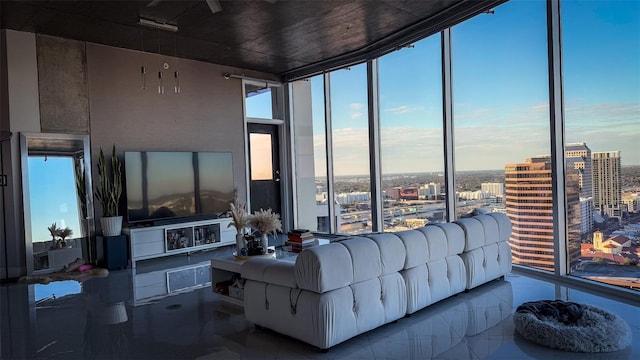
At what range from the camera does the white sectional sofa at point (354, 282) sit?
9.11 ft

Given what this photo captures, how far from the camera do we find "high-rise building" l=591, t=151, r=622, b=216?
396cm

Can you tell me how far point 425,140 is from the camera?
19.8 feet

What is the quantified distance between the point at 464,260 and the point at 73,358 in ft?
10.5

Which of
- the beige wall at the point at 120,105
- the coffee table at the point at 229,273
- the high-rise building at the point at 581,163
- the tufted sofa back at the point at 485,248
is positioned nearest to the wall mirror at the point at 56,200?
the beige wall at the point at 120,105

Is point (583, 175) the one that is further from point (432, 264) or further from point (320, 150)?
point (320, 150)

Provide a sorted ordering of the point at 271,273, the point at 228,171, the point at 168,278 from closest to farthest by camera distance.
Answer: the point at 271,273 < the point at 168,278 < the point at 228,171

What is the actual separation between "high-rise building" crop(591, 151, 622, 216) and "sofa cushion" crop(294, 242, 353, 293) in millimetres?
2777

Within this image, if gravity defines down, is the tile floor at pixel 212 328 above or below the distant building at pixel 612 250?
below

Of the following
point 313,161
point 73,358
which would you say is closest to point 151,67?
point 313,161

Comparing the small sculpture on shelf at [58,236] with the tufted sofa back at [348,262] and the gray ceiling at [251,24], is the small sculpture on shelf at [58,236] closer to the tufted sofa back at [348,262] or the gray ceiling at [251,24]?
the gray ceiling at [251,24]

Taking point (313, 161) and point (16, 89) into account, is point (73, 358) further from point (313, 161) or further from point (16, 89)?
point (313, 161)

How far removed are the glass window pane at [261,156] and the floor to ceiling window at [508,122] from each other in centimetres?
386

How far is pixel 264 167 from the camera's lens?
828cm

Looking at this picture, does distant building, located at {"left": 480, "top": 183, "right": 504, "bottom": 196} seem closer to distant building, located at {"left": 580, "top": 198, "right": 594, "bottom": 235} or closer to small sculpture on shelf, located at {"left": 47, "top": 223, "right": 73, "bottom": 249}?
distant building, located at {"left": 580, "top": 198, "right": 594, "bottom": 235}
